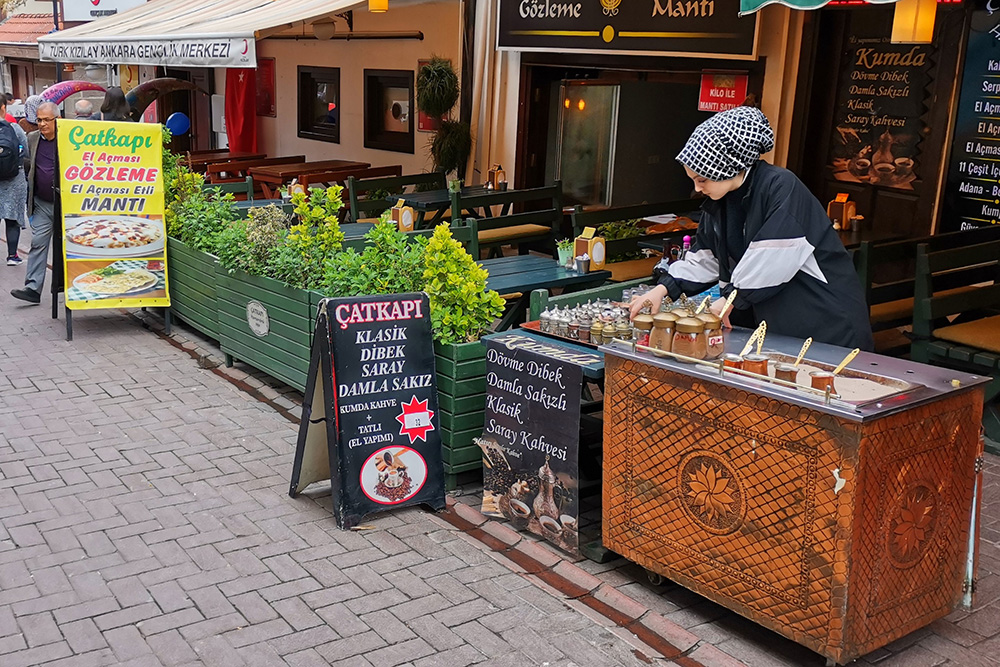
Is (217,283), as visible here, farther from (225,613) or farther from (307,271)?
(225,613)

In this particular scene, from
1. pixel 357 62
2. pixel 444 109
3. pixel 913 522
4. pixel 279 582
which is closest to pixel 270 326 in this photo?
pixel 279 582

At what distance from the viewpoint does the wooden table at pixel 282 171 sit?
1205cm

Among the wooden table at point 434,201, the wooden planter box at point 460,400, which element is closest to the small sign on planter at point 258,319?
the wooden planter box at point 460,400

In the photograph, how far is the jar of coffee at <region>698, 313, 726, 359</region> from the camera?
4039mm

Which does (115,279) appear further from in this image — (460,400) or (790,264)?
(790,264)

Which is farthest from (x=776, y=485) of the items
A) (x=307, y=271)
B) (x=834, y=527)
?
(x=307, y=271)

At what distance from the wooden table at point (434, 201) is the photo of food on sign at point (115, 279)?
96.6 inches

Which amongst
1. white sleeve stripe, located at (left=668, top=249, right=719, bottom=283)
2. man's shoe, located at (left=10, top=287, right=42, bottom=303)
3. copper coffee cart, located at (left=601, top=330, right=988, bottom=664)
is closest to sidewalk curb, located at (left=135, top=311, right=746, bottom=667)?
copper coffee cart, located at (left=601, top=330, right=988, bottom=664)

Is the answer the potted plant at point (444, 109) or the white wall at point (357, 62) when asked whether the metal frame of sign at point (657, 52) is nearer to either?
the potted plant at point (444, 109)

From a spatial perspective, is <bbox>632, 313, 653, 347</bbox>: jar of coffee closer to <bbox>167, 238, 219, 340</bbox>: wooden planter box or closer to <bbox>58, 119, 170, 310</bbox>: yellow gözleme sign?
<bbox>167, 238, 219, 340</bbox>: wooden planter box

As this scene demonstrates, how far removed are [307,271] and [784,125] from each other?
447 cm

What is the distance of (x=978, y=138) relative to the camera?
24.7 feet

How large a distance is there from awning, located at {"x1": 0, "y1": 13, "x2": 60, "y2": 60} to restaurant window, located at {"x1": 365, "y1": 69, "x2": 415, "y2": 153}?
1306 centimetres

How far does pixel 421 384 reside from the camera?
530 centimetres
